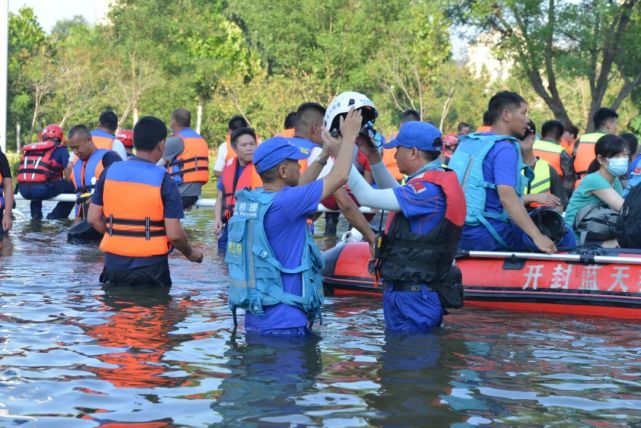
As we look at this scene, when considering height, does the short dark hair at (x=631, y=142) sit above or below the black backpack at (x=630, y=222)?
above

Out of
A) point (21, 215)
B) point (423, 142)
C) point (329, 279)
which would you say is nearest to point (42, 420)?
point (423, 142)

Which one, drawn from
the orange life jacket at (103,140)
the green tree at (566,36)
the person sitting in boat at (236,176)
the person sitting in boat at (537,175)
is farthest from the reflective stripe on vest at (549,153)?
the green tree at (566,36)

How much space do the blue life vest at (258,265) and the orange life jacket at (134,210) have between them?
7.38 feet

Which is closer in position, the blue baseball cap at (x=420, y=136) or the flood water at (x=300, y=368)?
the flood water at (x=300, y=368)

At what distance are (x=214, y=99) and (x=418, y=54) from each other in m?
11.0

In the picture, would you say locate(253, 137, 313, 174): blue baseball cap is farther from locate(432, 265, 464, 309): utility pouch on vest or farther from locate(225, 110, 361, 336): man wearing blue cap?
locate(432, 265, 464, 309): utility pouch on vest

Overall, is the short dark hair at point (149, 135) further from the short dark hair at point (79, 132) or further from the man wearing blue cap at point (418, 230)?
the short dark hair at point (79, 132)

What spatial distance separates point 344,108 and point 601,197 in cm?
441

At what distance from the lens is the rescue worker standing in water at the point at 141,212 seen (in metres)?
9.06

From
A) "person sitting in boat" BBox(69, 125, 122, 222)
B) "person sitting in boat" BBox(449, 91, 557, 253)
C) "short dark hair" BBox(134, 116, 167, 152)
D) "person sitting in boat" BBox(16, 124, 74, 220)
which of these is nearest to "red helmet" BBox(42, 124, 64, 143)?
"person sitting in boat" BBox(16, 124, 74, 220)

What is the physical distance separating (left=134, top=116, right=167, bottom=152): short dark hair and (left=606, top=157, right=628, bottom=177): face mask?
4027mm

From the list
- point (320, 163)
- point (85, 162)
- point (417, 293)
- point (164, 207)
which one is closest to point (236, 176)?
point (85, 162)

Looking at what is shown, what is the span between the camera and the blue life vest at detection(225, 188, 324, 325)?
265 inches

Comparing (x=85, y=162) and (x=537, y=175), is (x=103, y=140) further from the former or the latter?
(x=537, y=175)
